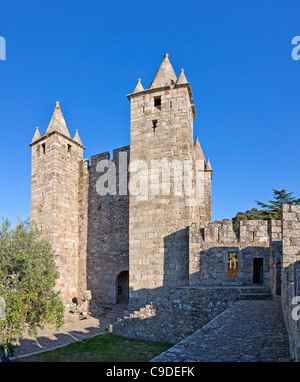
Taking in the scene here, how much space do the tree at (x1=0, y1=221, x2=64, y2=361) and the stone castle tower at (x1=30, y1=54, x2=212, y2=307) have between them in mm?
4583

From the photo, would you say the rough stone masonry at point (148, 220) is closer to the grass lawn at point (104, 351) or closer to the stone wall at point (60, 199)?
the stone wall at point (60, 199)

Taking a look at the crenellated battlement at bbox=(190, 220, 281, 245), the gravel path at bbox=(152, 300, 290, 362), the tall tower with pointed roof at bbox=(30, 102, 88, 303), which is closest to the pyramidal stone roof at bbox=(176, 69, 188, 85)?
the crenellated battlement at bbox=(190, 220, 281, 245)

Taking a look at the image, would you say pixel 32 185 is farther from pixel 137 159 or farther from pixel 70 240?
pixel 137 159

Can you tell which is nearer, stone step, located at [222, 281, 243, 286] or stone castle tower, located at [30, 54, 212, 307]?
stone step, located at [222, 281, 243, 286]

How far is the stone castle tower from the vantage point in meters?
13.2

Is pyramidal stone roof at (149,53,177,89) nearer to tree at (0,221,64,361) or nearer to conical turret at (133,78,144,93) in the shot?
conical turret at (133,78,144,93)

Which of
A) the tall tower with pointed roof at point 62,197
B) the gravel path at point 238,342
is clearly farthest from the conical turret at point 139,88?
the gravel path at point 238,342

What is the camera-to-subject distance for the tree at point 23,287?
8126 millimetres

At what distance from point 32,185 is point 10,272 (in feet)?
38.1

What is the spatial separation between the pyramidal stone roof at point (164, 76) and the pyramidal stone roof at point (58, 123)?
7107mm

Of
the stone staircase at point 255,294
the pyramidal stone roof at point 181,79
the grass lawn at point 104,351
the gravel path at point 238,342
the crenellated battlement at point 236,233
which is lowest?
the grass lawn at point 104,351

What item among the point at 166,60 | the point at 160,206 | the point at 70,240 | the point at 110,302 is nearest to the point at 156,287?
the point at 160,206

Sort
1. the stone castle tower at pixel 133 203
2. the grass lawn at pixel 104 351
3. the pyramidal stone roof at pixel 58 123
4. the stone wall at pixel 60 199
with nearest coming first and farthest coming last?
the grass lawn at pixel 104 351 → the stone castle tower at pixel 133 203 → the stone wall at pixel 60 199 → the pyramidal stone roof at pixel 58 123

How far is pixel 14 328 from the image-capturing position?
8117mm
